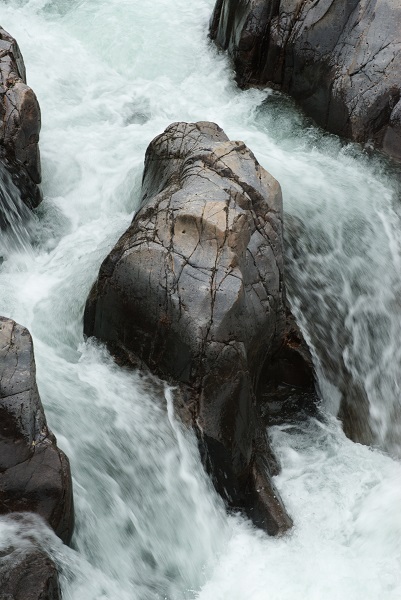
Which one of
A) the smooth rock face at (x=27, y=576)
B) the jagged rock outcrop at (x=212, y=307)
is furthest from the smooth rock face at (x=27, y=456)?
the jagged rock outcrop at (x=212, y=307)

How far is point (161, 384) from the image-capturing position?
5.70 m

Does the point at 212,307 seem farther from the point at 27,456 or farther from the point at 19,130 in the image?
the point at 19,130

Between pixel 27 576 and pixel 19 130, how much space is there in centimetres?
456

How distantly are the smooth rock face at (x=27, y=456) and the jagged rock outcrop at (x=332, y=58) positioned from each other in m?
5.74

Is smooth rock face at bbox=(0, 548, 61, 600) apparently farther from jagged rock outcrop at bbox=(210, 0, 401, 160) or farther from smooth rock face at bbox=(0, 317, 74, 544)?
jagged rock outcrop at bbox=(210, 0, 401, 160)

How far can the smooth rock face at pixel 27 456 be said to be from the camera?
425 centimetres

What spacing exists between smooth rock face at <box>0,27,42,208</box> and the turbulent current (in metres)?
0.34

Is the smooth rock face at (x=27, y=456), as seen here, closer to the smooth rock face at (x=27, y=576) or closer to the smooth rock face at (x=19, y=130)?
the smooth rock face at (x=27, y=576)

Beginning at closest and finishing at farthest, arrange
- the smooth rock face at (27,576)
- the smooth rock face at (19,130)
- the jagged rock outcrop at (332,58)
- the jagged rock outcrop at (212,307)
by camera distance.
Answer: the smooth rock face at (27,576)
the jagged rock outcrop at (212,307)
the smooth rock face at (19,130)
the jagged rock outcrop at (332,58)

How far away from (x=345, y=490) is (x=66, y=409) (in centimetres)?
212

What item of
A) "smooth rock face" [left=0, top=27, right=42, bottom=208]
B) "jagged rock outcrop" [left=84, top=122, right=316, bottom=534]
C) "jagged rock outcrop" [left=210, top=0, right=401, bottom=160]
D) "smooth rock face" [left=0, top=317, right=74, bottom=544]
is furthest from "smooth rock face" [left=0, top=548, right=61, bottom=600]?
"jagged rock outcrop" [left=210, top=0, right=401, bottom=160]

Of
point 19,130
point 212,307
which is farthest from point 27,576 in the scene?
point 19,130

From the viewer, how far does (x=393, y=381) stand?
6.93 meters

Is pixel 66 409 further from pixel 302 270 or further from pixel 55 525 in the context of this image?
pixel 302 270
